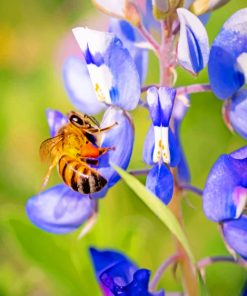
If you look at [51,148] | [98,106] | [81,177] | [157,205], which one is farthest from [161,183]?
[98,106]

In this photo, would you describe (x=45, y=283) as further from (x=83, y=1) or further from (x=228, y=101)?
(x=83, y=1)

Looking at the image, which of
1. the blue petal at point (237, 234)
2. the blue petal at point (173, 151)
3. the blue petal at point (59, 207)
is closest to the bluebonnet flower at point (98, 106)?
the blue petal at point (59, 207)

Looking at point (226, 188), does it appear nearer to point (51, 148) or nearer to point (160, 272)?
point (160, 272)

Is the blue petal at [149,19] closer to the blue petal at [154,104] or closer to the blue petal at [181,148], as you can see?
the blue petal at [181,148]

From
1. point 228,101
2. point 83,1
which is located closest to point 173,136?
point 228,101

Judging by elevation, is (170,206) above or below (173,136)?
below
